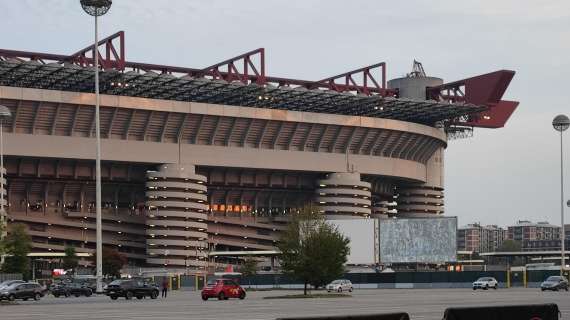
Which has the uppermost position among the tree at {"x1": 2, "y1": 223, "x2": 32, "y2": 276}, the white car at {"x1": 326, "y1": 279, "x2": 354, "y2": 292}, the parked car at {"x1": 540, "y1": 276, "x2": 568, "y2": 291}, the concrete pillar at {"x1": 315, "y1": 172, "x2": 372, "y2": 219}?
the concrete pillar at {"x1": 315, "y1": 172, "x2": 372, "y2": 219}

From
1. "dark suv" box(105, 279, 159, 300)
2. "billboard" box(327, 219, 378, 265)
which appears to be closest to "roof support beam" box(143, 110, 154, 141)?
"billboard" box(327, 219, 378, 265)

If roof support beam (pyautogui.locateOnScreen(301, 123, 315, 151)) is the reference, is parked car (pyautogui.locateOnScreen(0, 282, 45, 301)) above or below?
below

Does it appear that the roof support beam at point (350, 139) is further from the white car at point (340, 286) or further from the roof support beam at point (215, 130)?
the white car at point (340, 286)

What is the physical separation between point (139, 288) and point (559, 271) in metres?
51.4

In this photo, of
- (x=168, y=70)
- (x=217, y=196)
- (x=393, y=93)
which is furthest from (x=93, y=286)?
(x=393, y=93)

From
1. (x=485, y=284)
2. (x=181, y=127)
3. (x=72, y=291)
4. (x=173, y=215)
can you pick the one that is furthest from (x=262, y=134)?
(x=72, y=291)

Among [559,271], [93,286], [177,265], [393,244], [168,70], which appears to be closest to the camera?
[93,286]

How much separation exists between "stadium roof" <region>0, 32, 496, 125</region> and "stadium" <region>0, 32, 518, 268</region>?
0.90ft

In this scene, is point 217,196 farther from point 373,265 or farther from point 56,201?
point 373,265

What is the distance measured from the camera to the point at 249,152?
16275 centimetres

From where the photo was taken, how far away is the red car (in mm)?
71062

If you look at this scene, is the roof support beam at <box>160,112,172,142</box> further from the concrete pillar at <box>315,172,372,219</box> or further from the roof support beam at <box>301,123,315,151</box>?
the concrete pillar at <box>315,172,372,219</box>

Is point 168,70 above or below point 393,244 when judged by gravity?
above

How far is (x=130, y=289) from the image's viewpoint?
74750 mm
